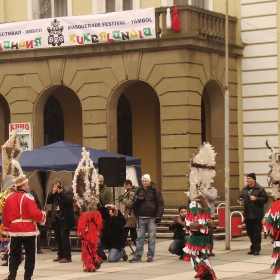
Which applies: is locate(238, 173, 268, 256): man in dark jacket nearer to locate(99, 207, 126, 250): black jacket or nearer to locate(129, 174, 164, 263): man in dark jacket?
locate(129, 174, 164, 263): man in dark jacket

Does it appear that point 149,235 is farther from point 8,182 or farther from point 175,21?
point 175,21

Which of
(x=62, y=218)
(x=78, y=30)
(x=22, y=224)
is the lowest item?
(x=62, y=218)

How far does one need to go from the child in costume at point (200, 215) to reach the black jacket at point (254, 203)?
4.39m

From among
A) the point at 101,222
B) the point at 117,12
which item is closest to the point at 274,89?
the point at 117,12

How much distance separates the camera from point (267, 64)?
2889 cm

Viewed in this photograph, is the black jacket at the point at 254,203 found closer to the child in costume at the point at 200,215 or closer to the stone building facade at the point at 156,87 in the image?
the child in costume at the point at 200,215

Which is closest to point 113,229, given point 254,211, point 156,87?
point 254,211

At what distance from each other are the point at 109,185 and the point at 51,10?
38.8 feet

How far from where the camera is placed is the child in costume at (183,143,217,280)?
53.4 ft

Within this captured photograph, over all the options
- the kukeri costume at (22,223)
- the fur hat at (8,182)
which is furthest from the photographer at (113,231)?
the kukeri costume at (22,223)

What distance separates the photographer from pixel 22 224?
51.0 ft

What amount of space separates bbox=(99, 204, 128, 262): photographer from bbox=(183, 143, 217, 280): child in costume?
3072 mm

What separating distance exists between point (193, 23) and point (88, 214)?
10185 millimetres

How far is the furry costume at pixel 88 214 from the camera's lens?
1819 cm
